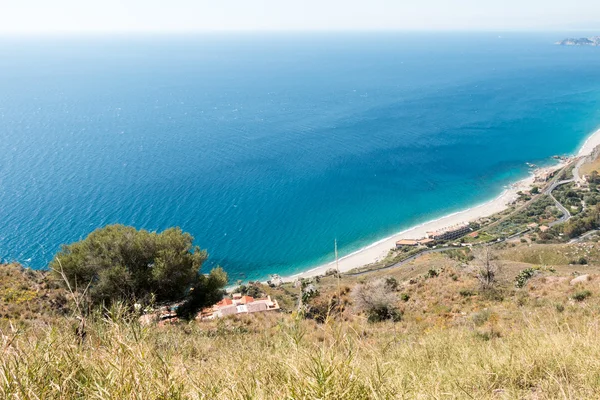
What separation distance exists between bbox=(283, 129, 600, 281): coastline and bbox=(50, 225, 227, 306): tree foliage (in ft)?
66.3

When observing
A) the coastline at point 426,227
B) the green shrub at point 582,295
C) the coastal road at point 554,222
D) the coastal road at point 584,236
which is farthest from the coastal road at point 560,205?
the green shrub at point 582,295

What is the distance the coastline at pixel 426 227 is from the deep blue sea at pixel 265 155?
4.52 feet

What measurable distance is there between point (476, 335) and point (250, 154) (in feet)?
175

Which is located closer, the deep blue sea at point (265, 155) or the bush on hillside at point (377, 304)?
the bush on hillside at point (377, 304)

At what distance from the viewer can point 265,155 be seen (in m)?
58.8

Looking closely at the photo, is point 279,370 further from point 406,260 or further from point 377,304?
point 406,260

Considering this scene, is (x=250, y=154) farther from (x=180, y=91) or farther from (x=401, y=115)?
(x=180, y=91)

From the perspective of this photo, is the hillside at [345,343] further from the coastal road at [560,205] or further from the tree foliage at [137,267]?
the coastal road at [560,205]

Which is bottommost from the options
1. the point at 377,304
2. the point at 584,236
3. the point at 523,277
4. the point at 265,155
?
the point at 584,236

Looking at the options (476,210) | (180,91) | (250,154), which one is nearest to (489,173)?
(476,210)

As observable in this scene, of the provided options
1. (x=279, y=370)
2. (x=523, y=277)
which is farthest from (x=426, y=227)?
(x=279, y=370)

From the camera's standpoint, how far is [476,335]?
7809 millimetres

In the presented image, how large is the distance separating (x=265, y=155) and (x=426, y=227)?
91.0 ft

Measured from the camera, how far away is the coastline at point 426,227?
36.1 meters
